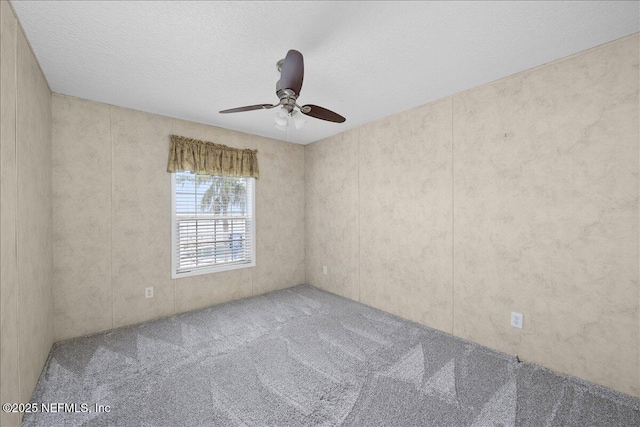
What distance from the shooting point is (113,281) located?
2.88 metres

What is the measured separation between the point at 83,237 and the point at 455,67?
12.8ft

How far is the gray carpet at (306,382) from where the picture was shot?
65.5 inches

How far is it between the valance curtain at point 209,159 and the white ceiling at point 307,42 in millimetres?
732

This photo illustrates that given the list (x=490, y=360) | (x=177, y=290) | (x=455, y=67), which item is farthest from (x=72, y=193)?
(x=490, y=360)

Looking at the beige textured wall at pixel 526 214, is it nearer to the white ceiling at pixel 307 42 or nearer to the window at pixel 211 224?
the white ceiling at pixel 307 42

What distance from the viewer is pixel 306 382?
200 cm

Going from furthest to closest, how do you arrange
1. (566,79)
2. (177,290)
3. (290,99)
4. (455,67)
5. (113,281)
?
(177,290) < (113,281) < (455,67) < (566,79) < (290,99)

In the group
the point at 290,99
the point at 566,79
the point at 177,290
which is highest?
the point at 566,79

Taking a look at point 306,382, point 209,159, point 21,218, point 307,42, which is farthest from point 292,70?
point 209,159

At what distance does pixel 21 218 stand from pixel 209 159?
203 cm

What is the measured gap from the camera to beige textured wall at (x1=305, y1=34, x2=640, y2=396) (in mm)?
1816

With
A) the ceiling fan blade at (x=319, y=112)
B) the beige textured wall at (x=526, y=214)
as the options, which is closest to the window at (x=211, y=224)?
the beige textured wall at (x=526, y=214)

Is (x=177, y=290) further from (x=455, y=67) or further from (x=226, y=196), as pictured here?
(x=455, y=67)

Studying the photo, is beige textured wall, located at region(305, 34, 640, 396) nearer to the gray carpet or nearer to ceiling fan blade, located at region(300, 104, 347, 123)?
A: the gray carpet
